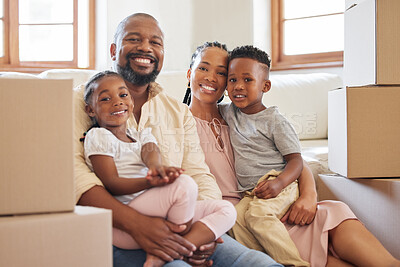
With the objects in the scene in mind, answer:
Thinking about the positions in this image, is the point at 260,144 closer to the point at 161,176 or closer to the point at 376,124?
the point at 376,124

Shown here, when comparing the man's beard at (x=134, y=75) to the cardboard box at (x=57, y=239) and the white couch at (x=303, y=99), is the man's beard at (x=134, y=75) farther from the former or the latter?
the white couch at (x=303, y=99)

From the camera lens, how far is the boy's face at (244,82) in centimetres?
144

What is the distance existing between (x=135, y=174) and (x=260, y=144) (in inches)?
18.9

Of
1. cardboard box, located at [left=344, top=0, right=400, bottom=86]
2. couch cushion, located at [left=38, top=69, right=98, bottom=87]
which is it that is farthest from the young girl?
couch cushion, located at [left=38, top=69, right=98, bottom=87]

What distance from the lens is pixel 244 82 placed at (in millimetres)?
1443

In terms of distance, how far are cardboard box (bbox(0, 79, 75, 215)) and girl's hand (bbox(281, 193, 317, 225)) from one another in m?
0.71

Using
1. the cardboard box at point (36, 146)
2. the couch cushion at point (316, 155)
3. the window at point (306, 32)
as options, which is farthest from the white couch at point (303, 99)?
the cardboard box at point (36, 146)

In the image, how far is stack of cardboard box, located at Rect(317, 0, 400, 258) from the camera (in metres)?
1.36

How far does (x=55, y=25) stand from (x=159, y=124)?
2348 millimetres

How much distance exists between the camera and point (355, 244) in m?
1.21

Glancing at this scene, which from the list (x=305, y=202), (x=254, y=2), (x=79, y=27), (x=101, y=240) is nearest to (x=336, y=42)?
(x=254, y=2)

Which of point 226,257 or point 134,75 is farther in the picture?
point 134,75

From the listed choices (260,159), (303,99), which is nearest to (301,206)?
(260,159)

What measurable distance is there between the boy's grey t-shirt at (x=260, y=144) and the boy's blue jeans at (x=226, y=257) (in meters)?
0.26
